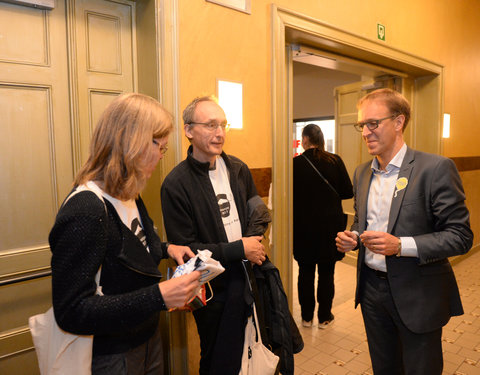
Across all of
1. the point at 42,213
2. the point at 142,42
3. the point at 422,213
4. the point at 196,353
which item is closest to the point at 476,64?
the point at 422,213

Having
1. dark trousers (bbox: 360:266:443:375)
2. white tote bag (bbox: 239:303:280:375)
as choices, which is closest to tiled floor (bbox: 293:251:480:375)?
dark trousers (bbox: 360:266:443:375)

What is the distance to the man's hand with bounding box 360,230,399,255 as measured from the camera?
153 centimetres

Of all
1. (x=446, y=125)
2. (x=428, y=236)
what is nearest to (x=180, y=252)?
(x=428, y=236)

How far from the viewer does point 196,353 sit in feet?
6.95

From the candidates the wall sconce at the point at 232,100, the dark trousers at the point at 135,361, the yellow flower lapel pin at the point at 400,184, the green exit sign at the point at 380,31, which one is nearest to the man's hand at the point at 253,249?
the dark trousers at the point at 135,361

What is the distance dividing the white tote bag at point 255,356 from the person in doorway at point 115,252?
57 cm

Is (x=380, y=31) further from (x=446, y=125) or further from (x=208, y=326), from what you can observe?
(x=208, y=326)

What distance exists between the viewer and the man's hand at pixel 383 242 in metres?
1.53

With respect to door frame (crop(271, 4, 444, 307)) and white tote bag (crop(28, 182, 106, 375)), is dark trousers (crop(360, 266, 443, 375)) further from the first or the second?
white tote bag (crop(28, 182, 106, 375))

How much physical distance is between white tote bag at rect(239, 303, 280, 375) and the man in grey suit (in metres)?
0.56

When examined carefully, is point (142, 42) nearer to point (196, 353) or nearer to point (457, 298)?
point (196, 353)

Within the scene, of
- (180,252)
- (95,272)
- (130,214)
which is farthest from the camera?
(180,252)

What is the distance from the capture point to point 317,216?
312 cm

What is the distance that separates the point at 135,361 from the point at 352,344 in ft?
7.47
